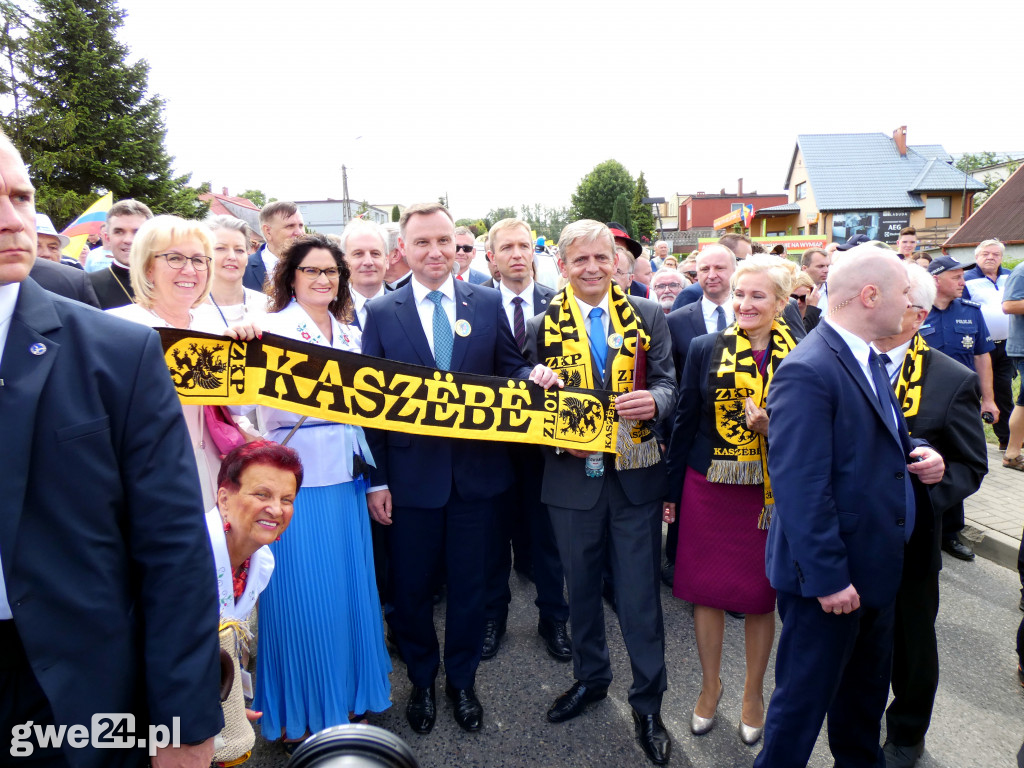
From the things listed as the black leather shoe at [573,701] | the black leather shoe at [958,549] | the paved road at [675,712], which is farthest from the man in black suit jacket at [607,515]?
the black leather shoe at [958,549]

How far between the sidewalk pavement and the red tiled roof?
3071 cm

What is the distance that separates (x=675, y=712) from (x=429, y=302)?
2.51 meters

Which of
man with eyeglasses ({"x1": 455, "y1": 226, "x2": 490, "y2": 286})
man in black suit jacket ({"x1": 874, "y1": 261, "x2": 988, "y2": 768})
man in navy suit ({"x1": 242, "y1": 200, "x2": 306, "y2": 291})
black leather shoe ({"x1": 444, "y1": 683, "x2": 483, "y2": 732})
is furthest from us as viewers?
man with eyeglasses ({"x1": 455, "y1": 226, "x2": 490, "y2": 286})

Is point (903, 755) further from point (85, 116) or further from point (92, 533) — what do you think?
point (85, 116)

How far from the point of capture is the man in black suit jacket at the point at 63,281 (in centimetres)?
336

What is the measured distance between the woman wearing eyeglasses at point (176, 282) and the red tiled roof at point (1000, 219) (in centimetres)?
3681

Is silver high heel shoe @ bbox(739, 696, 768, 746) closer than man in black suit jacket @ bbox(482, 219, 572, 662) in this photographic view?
Yes

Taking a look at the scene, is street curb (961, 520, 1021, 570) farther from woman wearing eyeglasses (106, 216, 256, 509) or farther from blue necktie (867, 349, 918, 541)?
woman wearing eyeglasses (106, 216, 256, 509)

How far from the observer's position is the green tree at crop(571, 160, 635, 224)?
6638 centimetres

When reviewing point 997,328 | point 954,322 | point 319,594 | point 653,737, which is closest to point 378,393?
point 319,594

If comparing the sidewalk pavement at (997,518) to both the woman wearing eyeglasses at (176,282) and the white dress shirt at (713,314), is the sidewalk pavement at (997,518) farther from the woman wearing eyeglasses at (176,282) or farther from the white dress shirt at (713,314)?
the woman wearing eyeglasses at (176,282)

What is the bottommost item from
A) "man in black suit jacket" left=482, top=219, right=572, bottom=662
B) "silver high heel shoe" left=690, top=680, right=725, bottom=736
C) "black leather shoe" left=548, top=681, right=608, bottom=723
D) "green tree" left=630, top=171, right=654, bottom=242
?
"silver high heel shoe" left=690, top=680, right=725, bottom=736

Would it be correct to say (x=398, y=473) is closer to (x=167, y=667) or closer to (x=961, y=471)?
(x=167, y=667)

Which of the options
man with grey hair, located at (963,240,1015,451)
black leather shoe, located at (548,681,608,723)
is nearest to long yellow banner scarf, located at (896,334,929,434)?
black leather shoe, located at (548,681,608,723)
